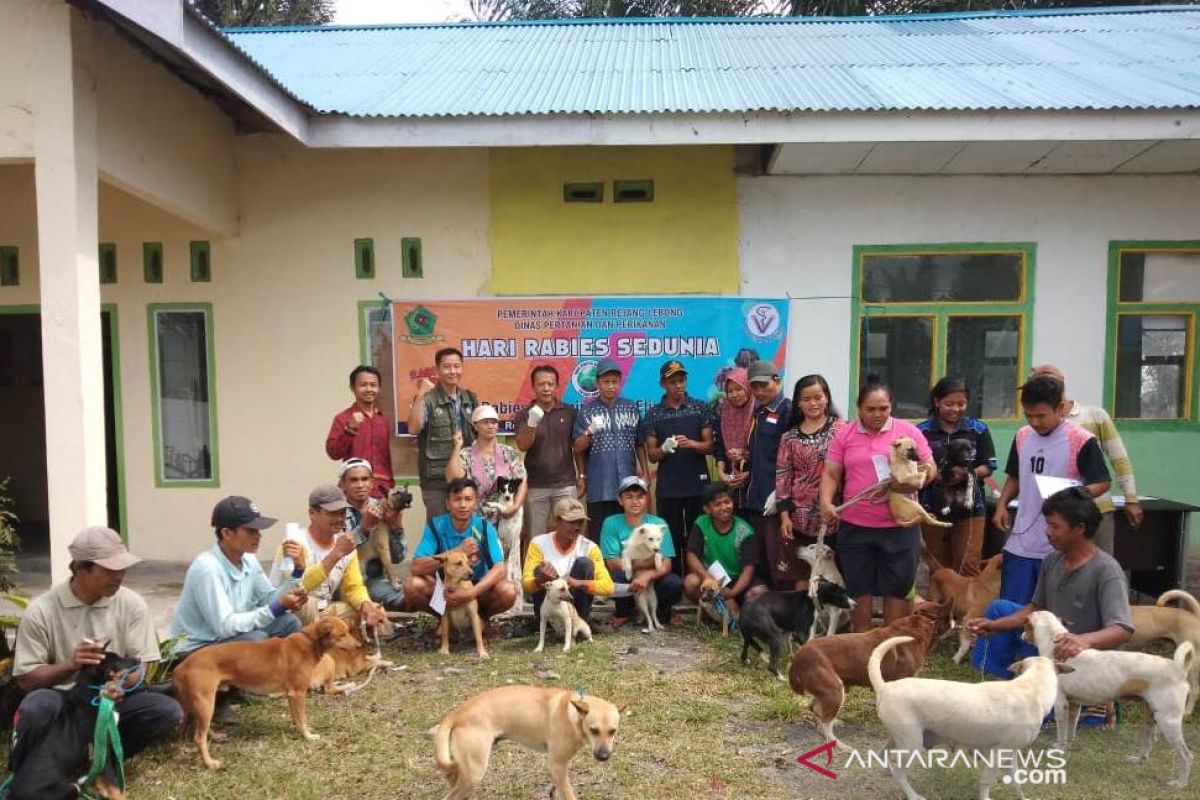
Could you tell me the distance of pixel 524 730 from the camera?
3.11 metres

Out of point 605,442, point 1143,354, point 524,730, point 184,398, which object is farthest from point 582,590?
point 1143,354

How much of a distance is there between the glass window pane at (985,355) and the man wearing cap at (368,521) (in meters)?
4.86

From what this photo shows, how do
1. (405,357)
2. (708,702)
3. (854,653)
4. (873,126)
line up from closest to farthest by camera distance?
1. (854,653)
2. (708,702)
3. (873,126)
4. (405,357)

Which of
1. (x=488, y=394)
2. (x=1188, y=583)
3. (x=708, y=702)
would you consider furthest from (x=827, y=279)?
(x=708, y=702)

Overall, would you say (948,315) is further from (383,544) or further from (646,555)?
(383,544)

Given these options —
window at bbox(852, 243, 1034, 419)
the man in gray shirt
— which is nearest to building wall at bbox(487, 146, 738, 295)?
window at bbox(852, 243, 1034, 419)

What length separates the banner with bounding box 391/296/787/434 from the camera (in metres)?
6.87

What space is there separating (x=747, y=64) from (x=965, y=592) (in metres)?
5.43

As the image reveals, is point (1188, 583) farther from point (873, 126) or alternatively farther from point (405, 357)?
point (405, 357)

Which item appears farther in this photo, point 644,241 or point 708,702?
point 644,241

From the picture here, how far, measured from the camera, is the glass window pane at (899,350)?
6926mm

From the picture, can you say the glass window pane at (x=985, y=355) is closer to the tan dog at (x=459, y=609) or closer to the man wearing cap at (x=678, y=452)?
the man wearing cap at (x=678, y=452)

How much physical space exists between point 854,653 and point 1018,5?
699 inches

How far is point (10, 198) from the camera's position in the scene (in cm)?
699
